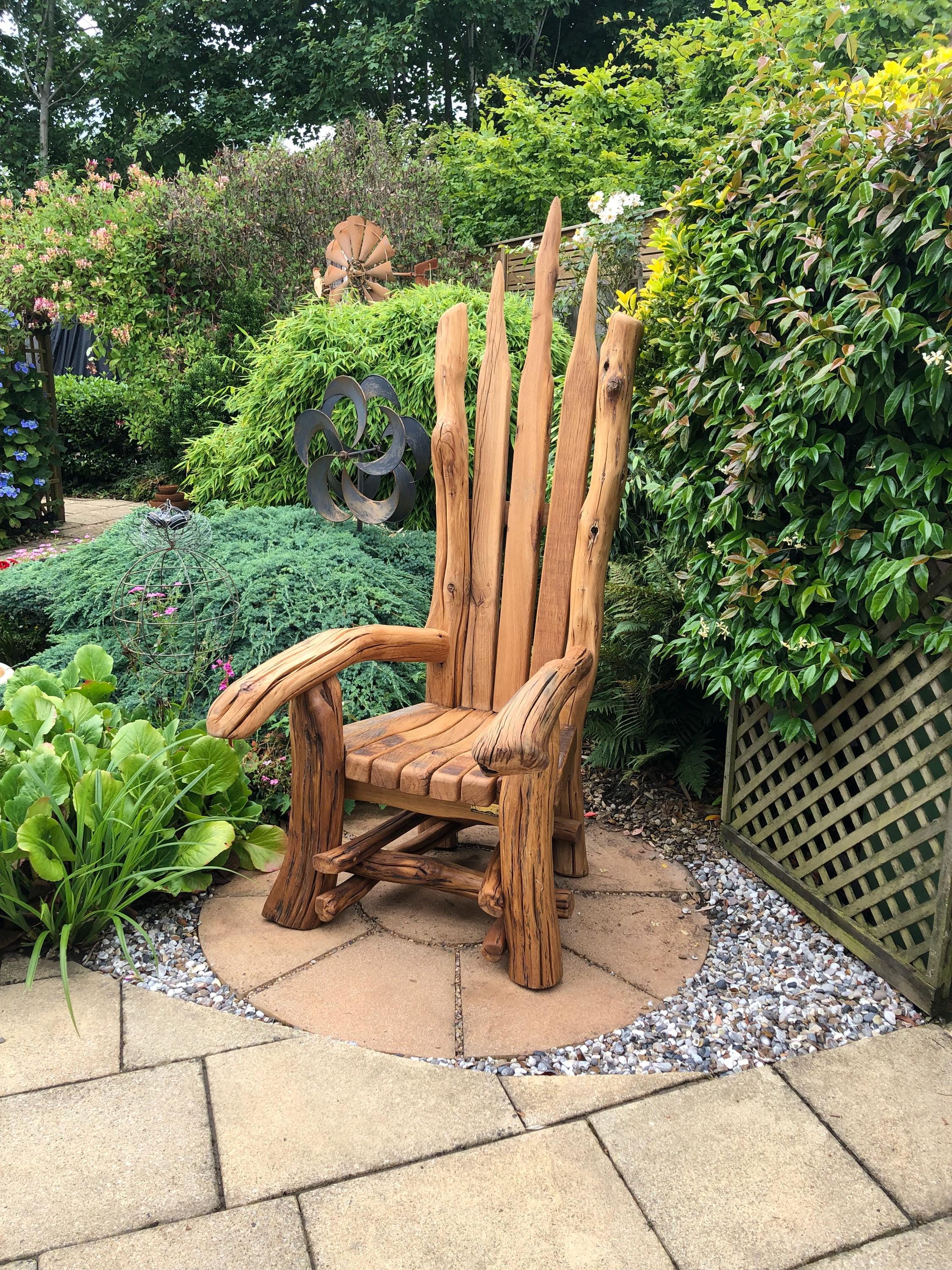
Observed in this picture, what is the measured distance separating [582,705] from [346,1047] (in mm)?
911

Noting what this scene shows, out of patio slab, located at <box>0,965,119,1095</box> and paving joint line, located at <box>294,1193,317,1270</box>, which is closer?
paving joint line, located at <box>294,1193,317,1270</box>

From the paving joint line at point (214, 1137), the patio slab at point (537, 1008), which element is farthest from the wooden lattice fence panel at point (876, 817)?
the paving joint line at point (214, 1137)

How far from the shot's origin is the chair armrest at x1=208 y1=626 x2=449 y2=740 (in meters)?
1.83

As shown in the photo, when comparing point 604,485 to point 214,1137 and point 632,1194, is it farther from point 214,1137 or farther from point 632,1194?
point 214,1137

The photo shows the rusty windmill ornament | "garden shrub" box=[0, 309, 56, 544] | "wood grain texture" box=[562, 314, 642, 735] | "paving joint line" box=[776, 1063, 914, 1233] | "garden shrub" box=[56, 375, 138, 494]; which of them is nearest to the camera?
"paving joint line" box=[776, 1063, 914, 1233]

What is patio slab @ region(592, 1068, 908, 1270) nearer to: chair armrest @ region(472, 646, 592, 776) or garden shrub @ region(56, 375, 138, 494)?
chair armrest @ region(472, 646, 592, 776)

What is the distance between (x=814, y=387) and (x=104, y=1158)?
1946mm

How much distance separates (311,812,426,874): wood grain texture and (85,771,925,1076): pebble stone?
335 millimetres

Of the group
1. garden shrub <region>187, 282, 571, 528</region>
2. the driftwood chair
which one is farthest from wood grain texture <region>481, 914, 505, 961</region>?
garden shrub <region>187, 282, 571, 528</region>

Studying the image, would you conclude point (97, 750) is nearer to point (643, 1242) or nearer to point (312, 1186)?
point (312, 1186)

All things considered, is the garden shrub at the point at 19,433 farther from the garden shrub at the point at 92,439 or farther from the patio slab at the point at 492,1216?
the patio slab at the point at 492,1216

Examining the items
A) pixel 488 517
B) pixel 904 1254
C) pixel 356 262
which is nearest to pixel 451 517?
pixel 488 517

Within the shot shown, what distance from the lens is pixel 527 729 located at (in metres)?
1.67

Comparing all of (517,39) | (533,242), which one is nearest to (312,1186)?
(533,242)
